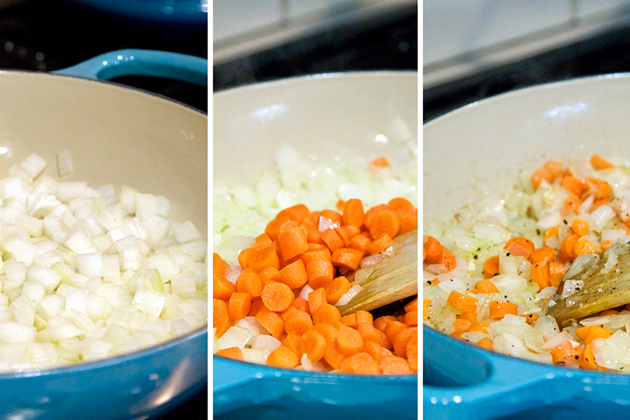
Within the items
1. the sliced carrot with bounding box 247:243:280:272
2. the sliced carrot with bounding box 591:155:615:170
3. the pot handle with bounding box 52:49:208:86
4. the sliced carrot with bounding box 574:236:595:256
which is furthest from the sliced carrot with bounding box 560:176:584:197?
the pot handle with bounding box 52:49:208:86

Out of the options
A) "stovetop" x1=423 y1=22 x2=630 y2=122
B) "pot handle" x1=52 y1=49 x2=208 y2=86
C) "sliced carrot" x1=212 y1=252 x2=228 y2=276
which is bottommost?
"sliced carrot" x1=212 y1=252 x2=228 y2=276

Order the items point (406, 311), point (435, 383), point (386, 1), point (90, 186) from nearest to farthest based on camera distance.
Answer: point (435, 383)
point (406, 311)
point (90, 186)
point (386, 1)

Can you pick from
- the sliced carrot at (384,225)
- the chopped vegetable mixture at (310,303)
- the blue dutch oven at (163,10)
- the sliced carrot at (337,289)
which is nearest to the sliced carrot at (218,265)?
the chopped vegetable mixture at (310,303)

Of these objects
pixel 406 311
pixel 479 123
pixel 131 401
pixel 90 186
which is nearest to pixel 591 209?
pixel 479 123

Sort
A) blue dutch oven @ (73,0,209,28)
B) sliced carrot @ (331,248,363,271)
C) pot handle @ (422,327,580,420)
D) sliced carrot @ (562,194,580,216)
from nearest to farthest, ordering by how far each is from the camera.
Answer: pot handle @ (422,327,580,420), sliced carrot @ (331,248,363,271), sliced carrot @ (562,194,580,216), blue dutch oven @ (73,0,209,28)

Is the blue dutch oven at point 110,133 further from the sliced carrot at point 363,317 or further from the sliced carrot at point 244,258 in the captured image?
the sliced carrot at point 363,317

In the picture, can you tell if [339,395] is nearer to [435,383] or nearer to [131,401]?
[435,383]

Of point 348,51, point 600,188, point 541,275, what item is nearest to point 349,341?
point 541,275

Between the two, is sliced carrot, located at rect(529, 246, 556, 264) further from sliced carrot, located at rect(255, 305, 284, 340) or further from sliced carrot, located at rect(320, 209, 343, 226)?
sliced carrot, located at rect(255, 305, 284, 340)
